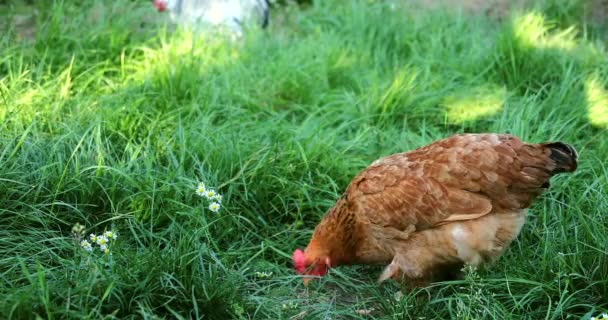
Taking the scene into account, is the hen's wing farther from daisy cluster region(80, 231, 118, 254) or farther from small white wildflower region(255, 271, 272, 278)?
daisy cluster region(80, 231, 118, 254)

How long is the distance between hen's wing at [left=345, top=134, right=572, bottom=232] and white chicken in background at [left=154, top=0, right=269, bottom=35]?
9.11 ft

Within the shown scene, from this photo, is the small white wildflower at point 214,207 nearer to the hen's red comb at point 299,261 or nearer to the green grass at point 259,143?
the green grass at point 259,143

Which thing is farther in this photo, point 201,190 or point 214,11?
point 214,11

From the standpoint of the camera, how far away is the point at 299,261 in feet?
11.4

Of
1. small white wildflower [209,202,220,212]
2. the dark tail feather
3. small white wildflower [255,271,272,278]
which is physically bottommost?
small white wildflower [255,271,272,278]

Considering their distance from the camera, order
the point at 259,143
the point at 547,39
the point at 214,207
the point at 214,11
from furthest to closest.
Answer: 1. the point at 214,11
2. the point at 547,39
3. the point at 259,143
4. the point at 214,207

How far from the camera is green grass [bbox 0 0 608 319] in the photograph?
3086 mm

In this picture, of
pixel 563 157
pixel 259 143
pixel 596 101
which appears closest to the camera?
pixel 563 157

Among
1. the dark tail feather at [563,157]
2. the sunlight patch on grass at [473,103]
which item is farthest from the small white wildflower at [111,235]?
the sunlight patch on grass at [473,103]

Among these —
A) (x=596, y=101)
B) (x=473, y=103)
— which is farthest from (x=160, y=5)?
(x=596, y=101)

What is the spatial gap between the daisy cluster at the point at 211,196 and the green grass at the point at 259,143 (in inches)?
3.8

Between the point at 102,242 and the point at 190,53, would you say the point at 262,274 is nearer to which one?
the point at 102,242

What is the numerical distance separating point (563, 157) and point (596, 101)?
166cm

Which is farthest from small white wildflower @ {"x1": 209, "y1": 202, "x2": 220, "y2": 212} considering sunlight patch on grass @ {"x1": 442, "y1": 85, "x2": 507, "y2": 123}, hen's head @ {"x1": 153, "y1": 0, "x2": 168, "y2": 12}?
hen's head @ {"x1": 153, "y1": 0, "x2": 168, "y2": 12}
